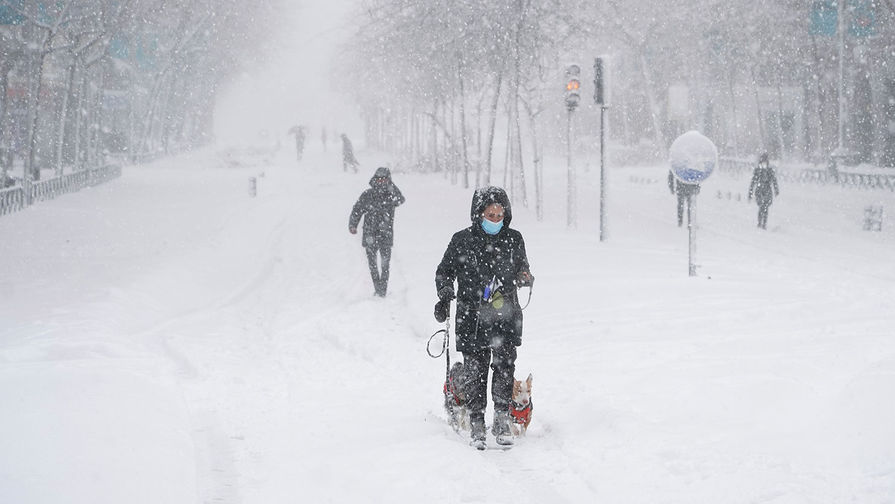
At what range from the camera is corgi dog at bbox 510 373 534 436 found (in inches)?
227

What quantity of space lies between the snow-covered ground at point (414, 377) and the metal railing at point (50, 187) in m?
4.60

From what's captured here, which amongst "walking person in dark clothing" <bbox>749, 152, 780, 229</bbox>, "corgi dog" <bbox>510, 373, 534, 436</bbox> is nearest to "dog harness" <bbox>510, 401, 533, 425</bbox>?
"corgi dog" <bbox>510, 373, 534, 436</bbox>

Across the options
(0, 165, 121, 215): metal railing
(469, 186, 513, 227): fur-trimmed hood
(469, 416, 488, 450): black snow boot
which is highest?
(0, 165, 121, 215): metal railing

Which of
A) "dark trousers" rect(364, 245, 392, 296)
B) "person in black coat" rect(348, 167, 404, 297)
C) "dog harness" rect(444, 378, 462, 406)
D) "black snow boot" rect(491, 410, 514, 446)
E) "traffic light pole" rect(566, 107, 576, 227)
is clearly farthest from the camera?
"traffic light pole" rect(566, 107, 576, 227)

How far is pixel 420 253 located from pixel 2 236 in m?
8.02

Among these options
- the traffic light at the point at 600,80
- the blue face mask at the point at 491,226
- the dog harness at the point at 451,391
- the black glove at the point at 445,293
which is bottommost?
the dog harness at the point at 451,391

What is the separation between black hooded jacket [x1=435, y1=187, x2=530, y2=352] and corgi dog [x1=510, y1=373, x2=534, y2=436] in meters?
0.28

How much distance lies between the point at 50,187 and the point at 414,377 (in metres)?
20.5

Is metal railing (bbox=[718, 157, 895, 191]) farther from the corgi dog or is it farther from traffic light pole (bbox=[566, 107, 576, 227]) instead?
the corgi dog

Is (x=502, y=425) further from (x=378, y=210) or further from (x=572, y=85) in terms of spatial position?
(x=572, y=85)

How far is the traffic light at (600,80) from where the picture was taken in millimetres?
14781

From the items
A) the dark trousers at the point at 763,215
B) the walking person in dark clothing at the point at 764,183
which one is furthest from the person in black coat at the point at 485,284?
the dark trousers at the point at 763,215

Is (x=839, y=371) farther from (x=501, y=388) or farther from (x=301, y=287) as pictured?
(x=301, y=287)

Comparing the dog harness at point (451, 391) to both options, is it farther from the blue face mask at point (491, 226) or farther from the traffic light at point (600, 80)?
the traffic light at point (600, 80)
